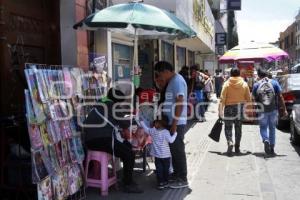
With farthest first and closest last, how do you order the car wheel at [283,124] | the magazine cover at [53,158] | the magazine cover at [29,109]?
1. the car wheel at [283,124]
2. the magazine cover at [53,158]
3. the magazine cover at [29,109]

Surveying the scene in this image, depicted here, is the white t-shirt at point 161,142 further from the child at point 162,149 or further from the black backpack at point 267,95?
the black backpack at point 267,95

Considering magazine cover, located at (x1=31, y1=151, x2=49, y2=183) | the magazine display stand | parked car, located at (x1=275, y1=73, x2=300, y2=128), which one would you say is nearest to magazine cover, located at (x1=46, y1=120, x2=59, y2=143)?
the magazine display stand

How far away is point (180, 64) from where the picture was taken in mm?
21656

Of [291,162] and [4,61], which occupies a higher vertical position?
[4,61]

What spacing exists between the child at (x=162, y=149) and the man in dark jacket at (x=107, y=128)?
18.9 inches

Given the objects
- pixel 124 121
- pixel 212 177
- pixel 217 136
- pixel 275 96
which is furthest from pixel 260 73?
pixel 124 121

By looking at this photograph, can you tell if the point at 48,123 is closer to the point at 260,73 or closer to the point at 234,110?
the point at 234,110

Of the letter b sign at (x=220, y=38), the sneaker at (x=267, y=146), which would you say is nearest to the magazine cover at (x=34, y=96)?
the sneaker at (x=267, y=146)

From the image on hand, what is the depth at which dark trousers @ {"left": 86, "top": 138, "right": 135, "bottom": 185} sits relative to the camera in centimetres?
612

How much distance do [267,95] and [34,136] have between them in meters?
5.30

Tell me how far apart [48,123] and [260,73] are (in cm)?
533

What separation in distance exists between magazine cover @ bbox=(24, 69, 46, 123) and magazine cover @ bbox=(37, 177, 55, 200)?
27.5 inches

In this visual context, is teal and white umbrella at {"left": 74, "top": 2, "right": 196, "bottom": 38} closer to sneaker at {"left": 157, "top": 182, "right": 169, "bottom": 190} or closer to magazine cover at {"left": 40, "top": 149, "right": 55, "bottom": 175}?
magazine cover at {"left": 40, "top": 149, "right": 55, "bottom": 175}

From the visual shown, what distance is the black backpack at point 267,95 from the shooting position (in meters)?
8.90
